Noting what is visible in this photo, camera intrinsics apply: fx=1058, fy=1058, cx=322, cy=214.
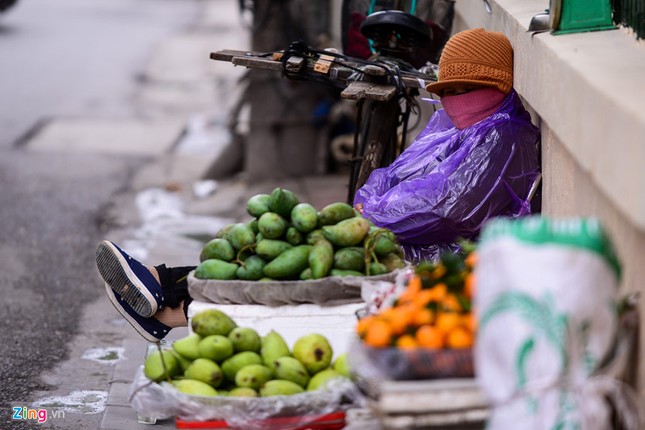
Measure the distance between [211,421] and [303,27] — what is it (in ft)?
23.1

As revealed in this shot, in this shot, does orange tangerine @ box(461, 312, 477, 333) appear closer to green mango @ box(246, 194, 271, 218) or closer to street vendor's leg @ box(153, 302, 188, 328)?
green mango @ box(246, 194, 271, 218)

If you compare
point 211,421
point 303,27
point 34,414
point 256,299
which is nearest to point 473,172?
point 256,299

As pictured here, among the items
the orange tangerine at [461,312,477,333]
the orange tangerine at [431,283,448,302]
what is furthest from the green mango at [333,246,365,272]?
the orange tangerine at [461,312,477,333]

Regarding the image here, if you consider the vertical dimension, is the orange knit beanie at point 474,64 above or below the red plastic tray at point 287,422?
above

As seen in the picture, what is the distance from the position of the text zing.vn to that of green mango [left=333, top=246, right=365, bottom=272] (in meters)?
1.84

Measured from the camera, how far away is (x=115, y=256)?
4.23m

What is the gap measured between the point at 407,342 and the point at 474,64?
202cm

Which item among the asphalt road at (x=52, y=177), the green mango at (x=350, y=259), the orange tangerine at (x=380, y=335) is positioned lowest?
the asphalt road at (x=52, y=177)

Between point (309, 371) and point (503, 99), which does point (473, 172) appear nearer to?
point (503, 99)

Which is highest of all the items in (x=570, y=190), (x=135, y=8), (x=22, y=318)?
(x=570, y=190)

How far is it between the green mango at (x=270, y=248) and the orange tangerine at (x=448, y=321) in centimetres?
104

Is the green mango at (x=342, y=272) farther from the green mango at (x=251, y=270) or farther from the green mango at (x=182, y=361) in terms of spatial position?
the green mango at (x=182, y=361)

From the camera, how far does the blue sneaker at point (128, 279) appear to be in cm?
424

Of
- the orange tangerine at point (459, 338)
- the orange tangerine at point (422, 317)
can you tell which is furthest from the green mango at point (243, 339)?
the orange tangerine at point (459, 338)
